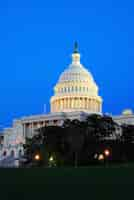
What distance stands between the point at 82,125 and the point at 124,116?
1854 inches

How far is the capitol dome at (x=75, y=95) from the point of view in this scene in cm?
13200

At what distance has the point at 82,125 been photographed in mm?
82188

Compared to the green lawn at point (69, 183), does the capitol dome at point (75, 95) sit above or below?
above

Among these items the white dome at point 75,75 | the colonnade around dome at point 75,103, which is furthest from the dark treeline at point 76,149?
the white dome at point 75,75

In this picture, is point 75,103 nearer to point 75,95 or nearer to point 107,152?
point 75,95

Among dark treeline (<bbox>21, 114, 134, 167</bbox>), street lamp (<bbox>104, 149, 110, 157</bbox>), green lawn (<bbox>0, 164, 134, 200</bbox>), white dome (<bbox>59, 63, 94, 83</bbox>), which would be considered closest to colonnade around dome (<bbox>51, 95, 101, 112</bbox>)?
white dome (<bbox>59, 63, 94, 83</bbox>)

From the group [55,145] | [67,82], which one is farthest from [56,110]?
[55,145]

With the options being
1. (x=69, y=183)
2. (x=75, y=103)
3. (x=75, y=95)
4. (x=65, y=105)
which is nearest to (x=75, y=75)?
(x=75, y=95)

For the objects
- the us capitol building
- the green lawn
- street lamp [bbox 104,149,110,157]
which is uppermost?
the us capitol building

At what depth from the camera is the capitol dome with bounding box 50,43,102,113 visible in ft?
433

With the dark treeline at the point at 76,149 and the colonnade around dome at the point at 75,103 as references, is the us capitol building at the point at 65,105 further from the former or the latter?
the dark treeline at the point at 76,149

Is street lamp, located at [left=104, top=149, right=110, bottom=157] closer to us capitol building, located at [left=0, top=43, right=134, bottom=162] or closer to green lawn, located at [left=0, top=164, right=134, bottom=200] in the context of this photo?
green lawn, located at [left=0, top=164, right=134, bottom=200]

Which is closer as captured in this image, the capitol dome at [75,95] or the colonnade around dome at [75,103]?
the colonnade around dome at [75,103]

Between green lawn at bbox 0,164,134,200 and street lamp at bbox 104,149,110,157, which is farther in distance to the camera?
street lamp at bbox 104,149,110,157
